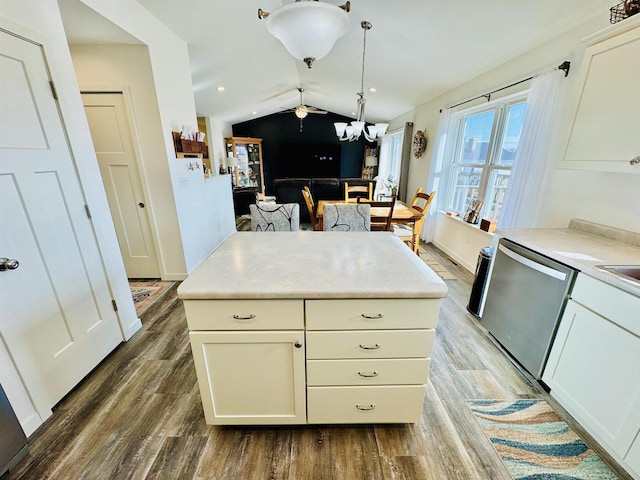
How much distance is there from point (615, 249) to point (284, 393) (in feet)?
6.96

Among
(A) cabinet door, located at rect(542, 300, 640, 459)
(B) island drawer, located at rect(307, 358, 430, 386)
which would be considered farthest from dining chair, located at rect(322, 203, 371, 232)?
(A) cabinet door, located at rect(542, 300, 640, 459)

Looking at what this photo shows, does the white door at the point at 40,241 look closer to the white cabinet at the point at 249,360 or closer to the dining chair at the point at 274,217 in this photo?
the white cabinet at the point at 249,360

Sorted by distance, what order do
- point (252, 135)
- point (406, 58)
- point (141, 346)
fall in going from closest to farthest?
1. point (141, 346)
2. point (406, 58)
3. point (252, 135)

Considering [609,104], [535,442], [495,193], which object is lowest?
[535,442]

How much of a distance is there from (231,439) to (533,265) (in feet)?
6.68

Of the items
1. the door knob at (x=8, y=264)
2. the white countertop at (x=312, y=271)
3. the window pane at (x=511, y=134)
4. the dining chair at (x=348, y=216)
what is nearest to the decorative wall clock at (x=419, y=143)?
the window pane at (x=511, y=134)

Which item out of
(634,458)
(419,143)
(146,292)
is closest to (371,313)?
(634,458)

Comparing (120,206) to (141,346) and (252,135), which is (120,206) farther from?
(252,135)

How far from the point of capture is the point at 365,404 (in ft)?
4.32

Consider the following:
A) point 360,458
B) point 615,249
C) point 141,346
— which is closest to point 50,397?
point 141,346

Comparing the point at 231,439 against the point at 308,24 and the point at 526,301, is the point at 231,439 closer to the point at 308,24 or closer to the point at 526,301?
the point at 526,301

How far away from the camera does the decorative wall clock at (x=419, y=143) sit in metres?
4.67

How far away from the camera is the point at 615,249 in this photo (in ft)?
5.16

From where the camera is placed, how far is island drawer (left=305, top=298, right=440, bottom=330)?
3.70 ft
